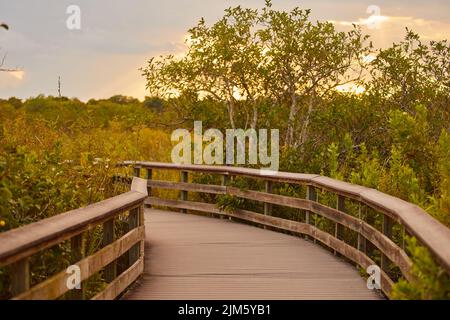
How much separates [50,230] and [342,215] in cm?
509

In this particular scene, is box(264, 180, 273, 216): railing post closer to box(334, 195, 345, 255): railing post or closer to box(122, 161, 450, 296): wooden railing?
box(122, 161, 450, 296): wooden railing

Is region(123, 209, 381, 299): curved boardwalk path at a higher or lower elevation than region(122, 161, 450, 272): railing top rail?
lower

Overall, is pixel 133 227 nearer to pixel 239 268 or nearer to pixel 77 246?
Answer: pixel 239 268

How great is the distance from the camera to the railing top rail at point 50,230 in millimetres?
4465

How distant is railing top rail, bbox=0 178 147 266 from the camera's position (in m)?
4.46

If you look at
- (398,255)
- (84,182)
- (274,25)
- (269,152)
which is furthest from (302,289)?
(274,25)

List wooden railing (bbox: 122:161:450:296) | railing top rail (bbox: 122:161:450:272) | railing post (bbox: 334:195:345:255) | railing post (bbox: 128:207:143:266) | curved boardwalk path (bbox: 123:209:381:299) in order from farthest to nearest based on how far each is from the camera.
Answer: railing post (bbox: 334:195:345:255) → railing post (bbox: 128:207:143:266) → curved boardwalk path (bbox: 123:209:381:299) → wooden railing (bbox: 122:161:450:296) → railing top rail (bbox: 122:161:450:272)

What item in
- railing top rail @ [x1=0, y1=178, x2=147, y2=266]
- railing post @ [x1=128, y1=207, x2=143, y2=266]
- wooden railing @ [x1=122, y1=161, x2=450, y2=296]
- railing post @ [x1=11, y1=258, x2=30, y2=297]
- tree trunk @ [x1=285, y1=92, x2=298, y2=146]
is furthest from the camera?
tree trunk @ [x1=285, y1=92, x2=298, y2=146]

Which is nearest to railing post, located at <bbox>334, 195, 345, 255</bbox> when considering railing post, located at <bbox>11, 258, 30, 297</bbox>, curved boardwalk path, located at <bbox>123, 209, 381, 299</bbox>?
curved boardwalk path, located at <bbox>123, 209, 381, 299</bbox>

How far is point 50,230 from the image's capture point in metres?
5.12

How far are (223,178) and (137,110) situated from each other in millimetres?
4935

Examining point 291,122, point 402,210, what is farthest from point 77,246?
point 291,122

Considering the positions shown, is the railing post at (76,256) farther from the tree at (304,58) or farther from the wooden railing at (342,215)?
the tree at (304,58)
